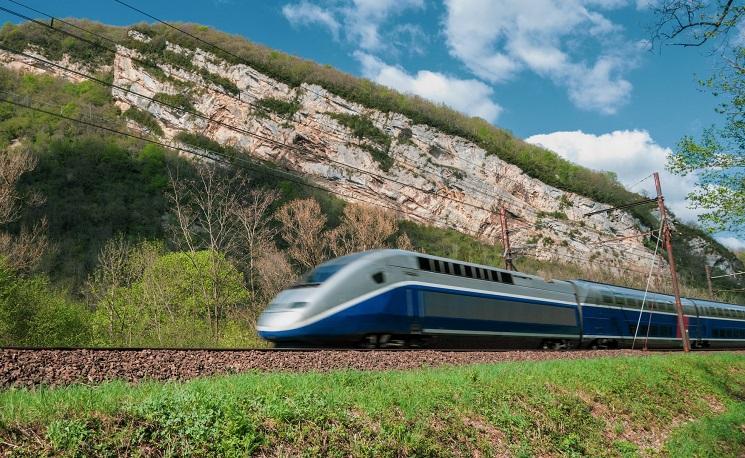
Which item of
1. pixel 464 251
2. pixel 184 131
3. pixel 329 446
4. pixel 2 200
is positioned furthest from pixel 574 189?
pixel 329 446

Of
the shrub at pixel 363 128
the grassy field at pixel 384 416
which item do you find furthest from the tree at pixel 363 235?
the shrub at pixel 363 128

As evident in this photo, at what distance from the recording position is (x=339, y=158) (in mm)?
94438

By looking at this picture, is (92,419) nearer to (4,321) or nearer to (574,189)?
(4,321)

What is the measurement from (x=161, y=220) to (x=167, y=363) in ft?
211

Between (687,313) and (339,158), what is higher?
(339,158)

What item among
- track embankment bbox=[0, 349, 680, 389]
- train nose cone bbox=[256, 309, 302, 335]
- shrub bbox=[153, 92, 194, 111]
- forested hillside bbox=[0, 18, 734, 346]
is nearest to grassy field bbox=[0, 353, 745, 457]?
track embankment bbox=[0, 349, 680, 389]

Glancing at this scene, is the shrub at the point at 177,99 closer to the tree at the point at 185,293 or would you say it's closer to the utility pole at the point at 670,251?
the tree at the point at 185,293

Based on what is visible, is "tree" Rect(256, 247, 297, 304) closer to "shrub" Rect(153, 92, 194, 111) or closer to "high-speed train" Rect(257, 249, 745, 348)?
"high-speed train" Rect(257, 249, 745, 348)

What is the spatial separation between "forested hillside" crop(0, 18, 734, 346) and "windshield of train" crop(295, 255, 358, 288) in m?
8.03

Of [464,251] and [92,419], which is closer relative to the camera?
[92,419]

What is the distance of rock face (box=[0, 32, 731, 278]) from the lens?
305 ft

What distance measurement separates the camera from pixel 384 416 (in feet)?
22.2

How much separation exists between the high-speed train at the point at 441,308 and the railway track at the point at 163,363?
1808 mm

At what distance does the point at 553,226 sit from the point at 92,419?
334 ft
